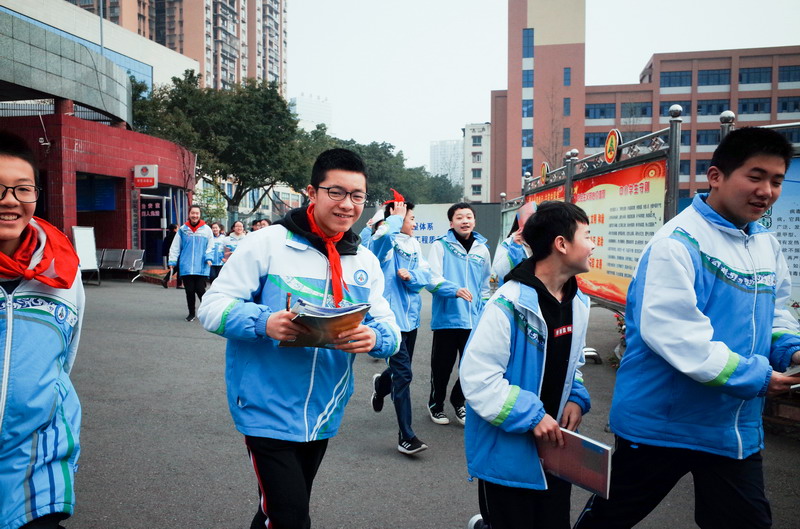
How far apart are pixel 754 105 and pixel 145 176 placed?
5866 centimetres

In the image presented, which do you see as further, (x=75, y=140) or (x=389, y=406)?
(x=75, y=140)

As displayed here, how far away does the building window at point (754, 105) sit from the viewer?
193 ft

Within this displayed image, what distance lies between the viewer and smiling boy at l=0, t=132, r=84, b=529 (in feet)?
6.53

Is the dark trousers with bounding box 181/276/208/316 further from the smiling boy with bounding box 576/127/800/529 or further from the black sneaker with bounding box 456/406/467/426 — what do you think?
the smiling boy with bounding box 576/127/800/529

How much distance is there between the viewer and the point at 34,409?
203cm

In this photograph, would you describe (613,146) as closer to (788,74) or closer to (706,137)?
(706,137)

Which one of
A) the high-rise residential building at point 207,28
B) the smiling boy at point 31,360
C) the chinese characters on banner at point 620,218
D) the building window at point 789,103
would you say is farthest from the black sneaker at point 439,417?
the high-rise residential building at point 207,28

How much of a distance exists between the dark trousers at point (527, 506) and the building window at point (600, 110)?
6413cm

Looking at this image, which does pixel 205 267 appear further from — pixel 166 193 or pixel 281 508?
pixel 166 193

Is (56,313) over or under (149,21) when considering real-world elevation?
under

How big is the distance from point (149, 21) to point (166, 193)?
61.8 meters

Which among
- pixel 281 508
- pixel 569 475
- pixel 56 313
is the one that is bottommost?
pixel 281 508

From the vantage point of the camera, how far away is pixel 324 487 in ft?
13.8

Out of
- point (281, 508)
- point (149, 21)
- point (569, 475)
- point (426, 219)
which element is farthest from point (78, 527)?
point (149, 21)
